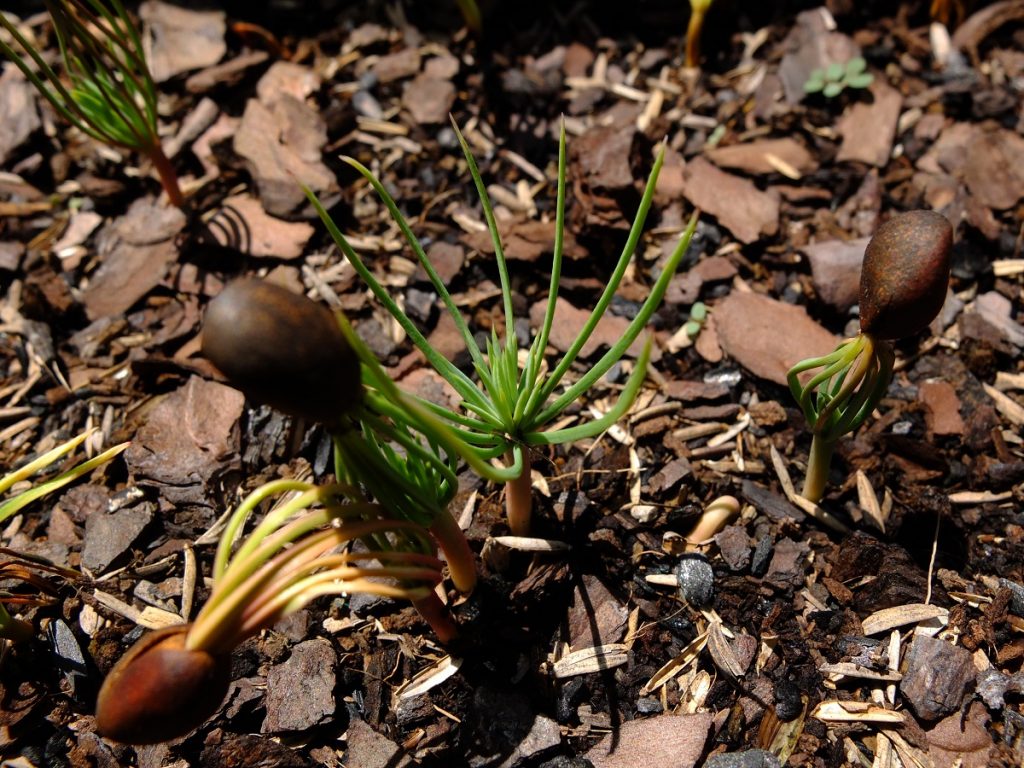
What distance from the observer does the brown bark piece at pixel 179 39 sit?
3193 millimetres

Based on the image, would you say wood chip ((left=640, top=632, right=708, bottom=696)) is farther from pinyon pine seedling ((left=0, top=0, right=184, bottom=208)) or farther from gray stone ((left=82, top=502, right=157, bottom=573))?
pinyon pine seedling ((left=0, top=0, right=184, bottom=208))

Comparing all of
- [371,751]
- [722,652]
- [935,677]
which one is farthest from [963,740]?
[371,751]

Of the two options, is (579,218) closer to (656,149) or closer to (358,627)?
(656,149)

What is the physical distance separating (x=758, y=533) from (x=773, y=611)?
0.72 feet

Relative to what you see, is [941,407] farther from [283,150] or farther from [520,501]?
[283,150]

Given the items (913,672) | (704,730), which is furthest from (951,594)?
(704,730)

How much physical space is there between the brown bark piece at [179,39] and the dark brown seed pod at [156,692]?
8.56 ft

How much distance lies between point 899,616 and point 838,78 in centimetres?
199

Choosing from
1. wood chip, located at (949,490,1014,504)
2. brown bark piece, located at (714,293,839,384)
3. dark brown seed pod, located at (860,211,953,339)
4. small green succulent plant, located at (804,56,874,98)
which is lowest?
wood chip, located at (949,490,1014,504)

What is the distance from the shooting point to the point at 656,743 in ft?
5.89

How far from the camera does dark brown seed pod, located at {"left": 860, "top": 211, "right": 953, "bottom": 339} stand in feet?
4.96

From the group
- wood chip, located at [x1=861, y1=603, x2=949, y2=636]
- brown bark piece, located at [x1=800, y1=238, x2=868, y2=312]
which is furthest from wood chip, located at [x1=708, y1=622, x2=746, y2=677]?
brown bark piece, located at [x1=800, y1=238, x2=868, y2=312]

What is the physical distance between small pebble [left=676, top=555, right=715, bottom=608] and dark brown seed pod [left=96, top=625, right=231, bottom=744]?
1.14 m

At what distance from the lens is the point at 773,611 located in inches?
77.7
